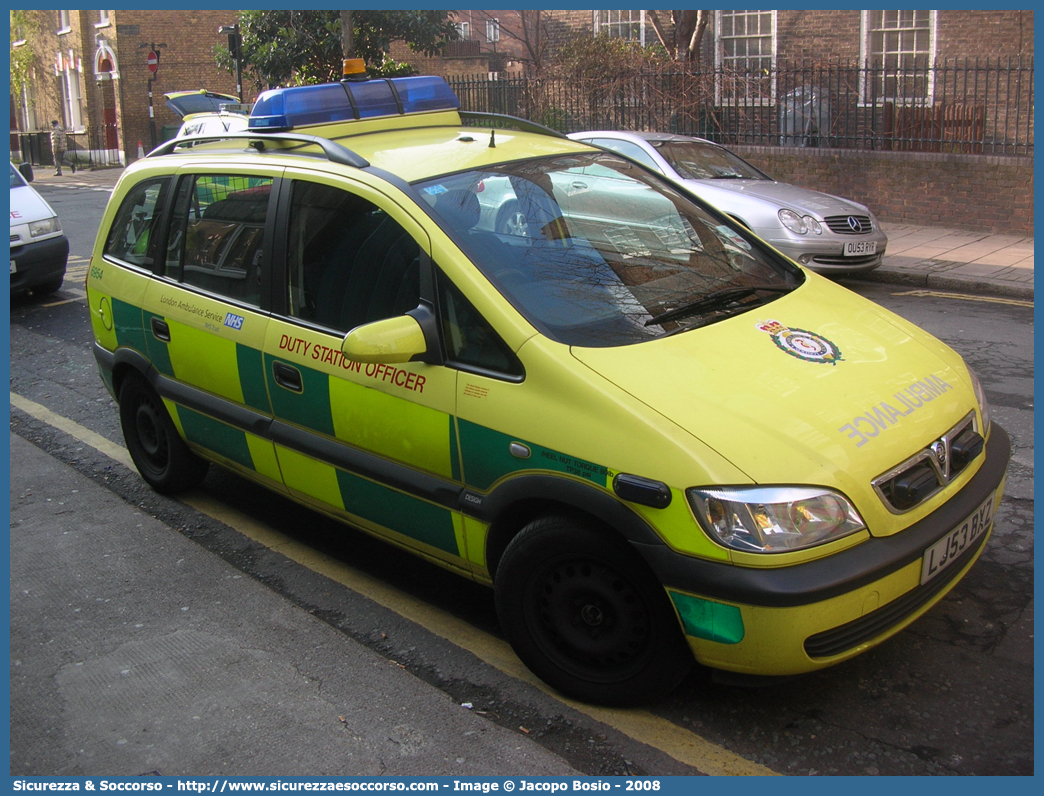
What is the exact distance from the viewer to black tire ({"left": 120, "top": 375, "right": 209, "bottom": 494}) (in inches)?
189

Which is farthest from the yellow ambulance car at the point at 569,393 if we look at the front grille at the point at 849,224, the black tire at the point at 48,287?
the black tire at the point at 48,287

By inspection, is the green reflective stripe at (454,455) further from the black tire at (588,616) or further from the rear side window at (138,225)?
the rear side window at (138,225)

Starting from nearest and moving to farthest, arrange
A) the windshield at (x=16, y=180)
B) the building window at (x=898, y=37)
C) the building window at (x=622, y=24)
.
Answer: the windshield at (x=16, y=180) → the building window at (x=898, y=37) → the building window at (x=622, y=24)

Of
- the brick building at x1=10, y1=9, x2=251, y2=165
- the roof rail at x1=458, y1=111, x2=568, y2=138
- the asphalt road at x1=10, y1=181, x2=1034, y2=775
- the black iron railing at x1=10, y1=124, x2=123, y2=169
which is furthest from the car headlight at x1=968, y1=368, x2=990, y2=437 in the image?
the black iron railing at x1=10, y1=124, x2=123, y2=169

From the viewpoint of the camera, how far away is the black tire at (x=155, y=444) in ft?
15.8

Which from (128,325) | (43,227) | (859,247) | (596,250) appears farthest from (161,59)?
(596,250)

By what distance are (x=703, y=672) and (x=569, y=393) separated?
1.11 meters

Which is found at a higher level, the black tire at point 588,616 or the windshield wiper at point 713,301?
the windshield wiper at point 713,301

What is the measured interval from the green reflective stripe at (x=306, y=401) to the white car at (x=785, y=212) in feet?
20.0

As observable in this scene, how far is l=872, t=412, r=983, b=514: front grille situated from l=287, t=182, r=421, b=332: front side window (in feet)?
5.45

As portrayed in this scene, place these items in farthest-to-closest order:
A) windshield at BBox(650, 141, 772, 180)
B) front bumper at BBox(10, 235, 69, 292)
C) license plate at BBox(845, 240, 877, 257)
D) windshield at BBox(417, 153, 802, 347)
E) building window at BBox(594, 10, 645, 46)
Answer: building window at BBox(594, 10, 645, 46) → windshield at BBox(650, 141, 772, 180) → front bumper at BBox(10, 235, 69, 292) → license plate at BBox(845, 240, 877, 257) → windshield at BBox(417, 153, 802, 347)

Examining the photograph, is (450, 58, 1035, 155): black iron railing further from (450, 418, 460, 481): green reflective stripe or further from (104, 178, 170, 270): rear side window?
(450, 418, 460, 481): green reflective stripe

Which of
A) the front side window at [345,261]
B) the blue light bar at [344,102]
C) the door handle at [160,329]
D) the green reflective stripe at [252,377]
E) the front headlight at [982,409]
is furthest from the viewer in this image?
the door handle at [160,329]

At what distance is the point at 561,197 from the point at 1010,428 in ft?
10.4
